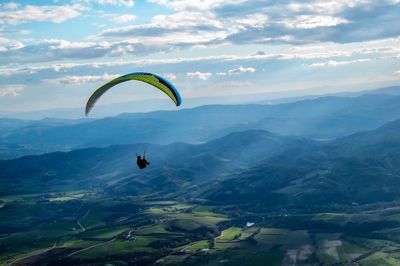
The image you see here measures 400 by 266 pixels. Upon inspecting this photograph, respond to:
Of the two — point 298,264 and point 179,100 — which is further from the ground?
point 179,100

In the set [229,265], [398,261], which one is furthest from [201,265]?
[398,261]

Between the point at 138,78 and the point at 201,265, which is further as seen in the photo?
the point at 201,265

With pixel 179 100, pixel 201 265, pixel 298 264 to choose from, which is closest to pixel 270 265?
pixel 298 264

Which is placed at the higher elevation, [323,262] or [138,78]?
[138,78]

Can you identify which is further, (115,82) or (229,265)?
(229,265)

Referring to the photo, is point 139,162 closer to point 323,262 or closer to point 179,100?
point 179,100

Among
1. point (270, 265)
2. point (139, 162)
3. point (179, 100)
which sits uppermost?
point (179, 100)

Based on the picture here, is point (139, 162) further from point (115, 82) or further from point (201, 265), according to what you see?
point (201, 265)
